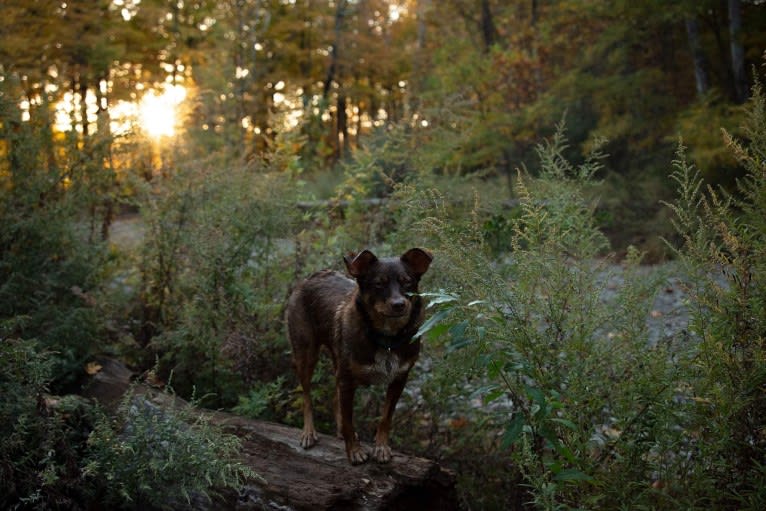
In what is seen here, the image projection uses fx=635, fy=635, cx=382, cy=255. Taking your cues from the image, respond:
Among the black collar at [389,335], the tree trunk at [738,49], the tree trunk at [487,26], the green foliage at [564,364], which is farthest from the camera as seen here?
the tree trunk at [487,26]

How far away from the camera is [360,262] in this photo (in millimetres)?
3625

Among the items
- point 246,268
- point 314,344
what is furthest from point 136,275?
point 314,344

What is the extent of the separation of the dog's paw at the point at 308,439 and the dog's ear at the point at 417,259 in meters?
1.28

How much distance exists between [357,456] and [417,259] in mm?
1258

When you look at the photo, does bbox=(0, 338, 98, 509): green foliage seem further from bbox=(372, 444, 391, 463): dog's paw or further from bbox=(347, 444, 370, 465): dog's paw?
bbox=(372, 444, 391, 463): dog's paw

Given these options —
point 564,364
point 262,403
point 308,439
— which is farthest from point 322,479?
point 564,364

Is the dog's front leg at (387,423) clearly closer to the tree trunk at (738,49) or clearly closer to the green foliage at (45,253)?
the green foliage at (45,253)

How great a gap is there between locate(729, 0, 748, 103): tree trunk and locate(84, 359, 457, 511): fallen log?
8.99m

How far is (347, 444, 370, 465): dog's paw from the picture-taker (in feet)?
12.6

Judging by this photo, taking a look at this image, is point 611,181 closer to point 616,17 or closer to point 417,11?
point 616,17

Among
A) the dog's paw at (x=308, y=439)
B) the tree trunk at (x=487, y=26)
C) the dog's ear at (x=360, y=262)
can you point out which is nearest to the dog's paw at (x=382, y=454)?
the dog's paw at (x=308, y=439)

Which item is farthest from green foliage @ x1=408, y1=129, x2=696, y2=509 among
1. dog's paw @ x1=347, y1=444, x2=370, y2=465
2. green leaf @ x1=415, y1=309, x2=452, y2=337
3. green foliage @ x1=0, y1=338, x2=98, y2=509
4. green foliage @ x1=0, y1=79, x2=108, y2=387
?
green foliage @ x1=0, y1=79, x2=108, y2=387

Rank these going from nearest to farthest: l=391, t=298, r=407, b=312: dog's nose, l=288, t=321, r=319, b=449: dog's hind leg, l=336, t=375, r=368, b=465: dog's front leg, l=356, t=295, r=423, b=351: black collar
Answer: l=391, t=298, r=407, b=312: dog's nose → l=356, t=295, r=423, b=351: black collar → l=336, t=375, r=368, b=465: dog's front leg → l=288, t=321, r=319, b=449: dog's hind leg

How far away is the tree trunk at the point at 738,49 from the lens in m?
9.98
